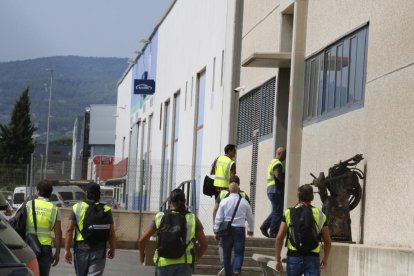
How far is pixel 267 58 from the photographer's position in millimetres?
24266

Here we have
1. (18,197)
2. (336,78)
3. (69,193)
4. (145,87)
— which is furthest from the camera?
(145,87)

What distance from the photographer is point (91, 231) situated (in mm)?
14031

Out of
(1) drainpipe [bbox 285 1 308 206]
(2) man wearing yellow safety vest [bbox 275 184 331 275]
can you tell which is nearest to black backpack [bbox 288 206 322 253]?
(2) man wearing yellow safety vest [bbox 275 184 331 275]

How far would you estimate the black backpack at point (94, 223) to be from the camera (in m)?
14.0

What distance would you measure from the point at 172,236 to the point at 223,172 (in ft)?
29.3

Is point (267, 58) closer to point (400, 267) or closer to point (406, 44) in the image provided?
point (406, 44)

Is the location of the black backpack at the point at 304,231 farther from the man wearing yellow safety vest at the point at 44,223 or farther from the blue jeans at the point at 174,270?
the man wearing yellow safety vest at the point at 44,223

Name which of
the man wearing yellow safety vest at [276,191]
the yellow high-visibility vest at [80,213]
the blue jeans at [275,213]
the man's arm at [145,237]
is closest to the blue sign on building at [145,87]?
the man wearing yellow safety vest at [276,191]

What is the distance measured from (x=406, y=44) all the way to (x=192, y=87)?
28276 millimetres

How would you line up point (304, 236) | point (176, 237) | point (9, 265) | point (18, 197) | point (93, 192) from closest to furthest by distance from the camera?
point (9, 265), point (176, 237), point (304, 236), point (93, 192), point (18, 197)

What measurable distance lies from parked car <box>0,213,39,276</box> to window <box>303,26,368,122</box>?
390 inches

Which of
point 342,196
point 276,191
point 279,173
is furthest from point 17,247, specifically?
point 276,191

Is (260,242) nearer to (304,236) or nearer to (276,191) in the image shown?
(276,191)

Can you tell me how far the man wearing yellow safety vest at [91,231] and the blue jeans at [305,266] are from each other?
255cm
